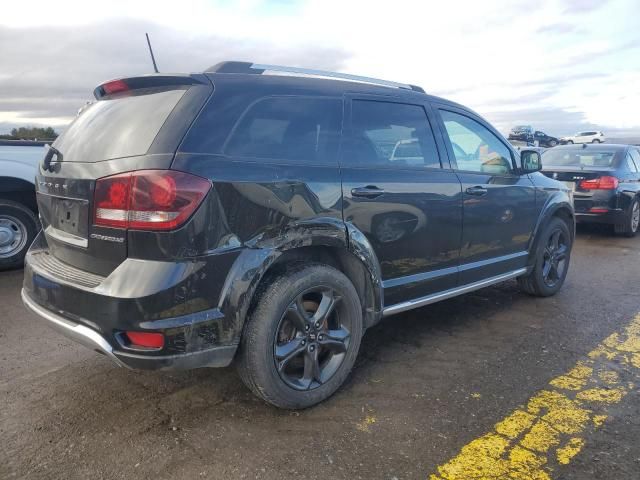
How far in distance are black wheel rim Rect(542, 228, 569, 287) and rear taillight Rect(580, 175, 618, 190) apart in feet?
11.5

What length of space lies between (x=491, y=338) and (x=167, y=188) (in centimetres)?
280

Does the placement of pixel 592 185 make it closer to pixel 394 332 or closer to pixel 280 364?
pixel 394 332

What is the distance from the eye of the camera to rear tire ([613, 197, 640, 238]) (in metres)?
8.37

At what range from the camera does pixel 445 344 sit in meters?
3.89

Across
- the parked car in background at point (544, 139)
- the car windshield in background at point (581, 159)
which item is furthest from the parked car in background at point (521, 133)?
the car windshield in background at point (581, 159)

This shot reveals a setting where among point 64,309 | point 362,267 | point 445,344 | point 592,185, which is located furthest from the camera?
point 592,185

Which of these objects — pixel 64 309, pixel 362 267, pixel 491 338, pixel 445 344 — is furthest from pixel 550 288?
pixel 64 309

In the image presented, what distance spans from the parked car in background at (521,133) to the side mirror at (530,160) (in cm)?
4020

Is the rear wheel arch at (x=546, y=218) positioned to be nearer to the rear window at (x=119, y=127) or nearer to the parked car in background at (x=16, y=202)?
the rear window at (x=119, y=127)

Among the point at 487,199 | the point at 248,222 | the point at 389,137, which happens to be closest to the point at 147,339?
the point at 248,222

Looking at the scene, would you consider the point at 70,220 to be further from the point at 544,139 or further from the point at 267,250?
the point at 544,139

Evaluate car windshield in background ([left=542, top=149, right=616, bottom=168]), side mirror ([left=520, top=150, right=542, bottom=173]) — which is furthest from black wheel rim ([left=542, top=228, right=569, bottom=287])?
car windshield in background ([left=542, top=149, right=616, bottom=168])

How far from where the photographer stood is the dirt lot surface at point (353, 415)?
7.92 feet

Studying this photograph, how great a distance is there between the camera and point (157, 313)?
7.71ft
